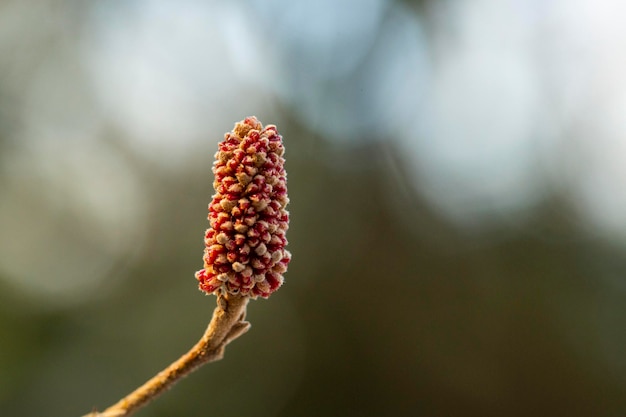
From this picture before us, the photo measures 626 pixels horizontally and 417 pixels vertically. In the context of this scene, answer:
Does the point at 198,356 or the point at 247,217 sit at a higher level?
the point at 247,217

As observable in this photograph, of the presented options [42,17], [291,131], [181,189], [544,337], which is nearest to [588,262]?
[544,337]

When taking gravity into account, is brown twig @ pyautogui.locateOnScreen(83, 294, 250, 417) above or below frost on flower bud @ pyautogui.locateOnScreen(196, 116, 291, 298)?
below

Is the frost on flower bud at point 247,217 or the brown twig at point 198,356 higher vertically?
the frost on flower bud at point 247,217

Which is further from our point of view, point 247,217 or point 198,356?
point 198,356

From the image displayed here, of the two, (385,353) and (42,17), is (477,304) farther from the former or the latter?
(42,17)
